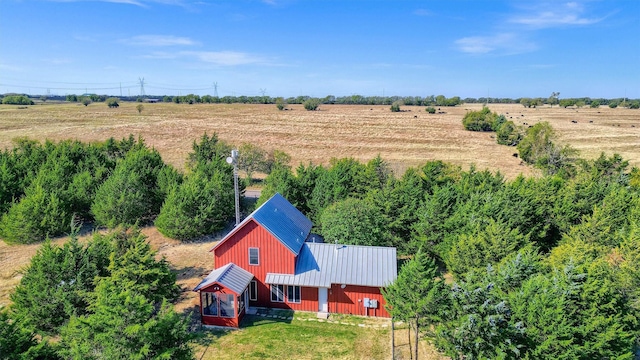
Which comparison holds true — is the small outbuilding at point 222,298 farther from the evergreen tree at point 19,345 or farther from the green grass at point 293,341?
the evergreen tree at point 19,345

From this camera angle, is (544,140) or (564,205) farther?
(544,140)

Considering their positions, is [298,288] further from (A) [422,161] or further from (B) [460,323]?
(A) [422,161]

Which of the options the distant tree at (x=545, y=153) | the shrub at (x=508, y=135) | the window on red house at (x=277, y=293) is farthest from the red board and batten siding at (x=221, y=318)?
the shrub at (x=508, y=135)

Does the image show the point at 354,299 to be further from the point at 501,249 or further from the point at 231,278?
the point at 501,249

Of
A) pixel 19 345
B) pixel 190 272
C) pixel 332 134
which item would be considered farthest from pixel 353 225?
pixel 332 134

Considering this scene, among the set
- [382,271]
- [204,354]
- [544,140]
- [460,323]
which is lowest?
[204,354]

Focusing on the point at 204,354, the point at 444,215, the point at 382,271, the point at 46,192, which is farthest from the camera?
the point at 46,192

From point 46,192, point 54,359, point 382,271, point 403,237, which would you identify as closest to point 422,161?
point 403,237
